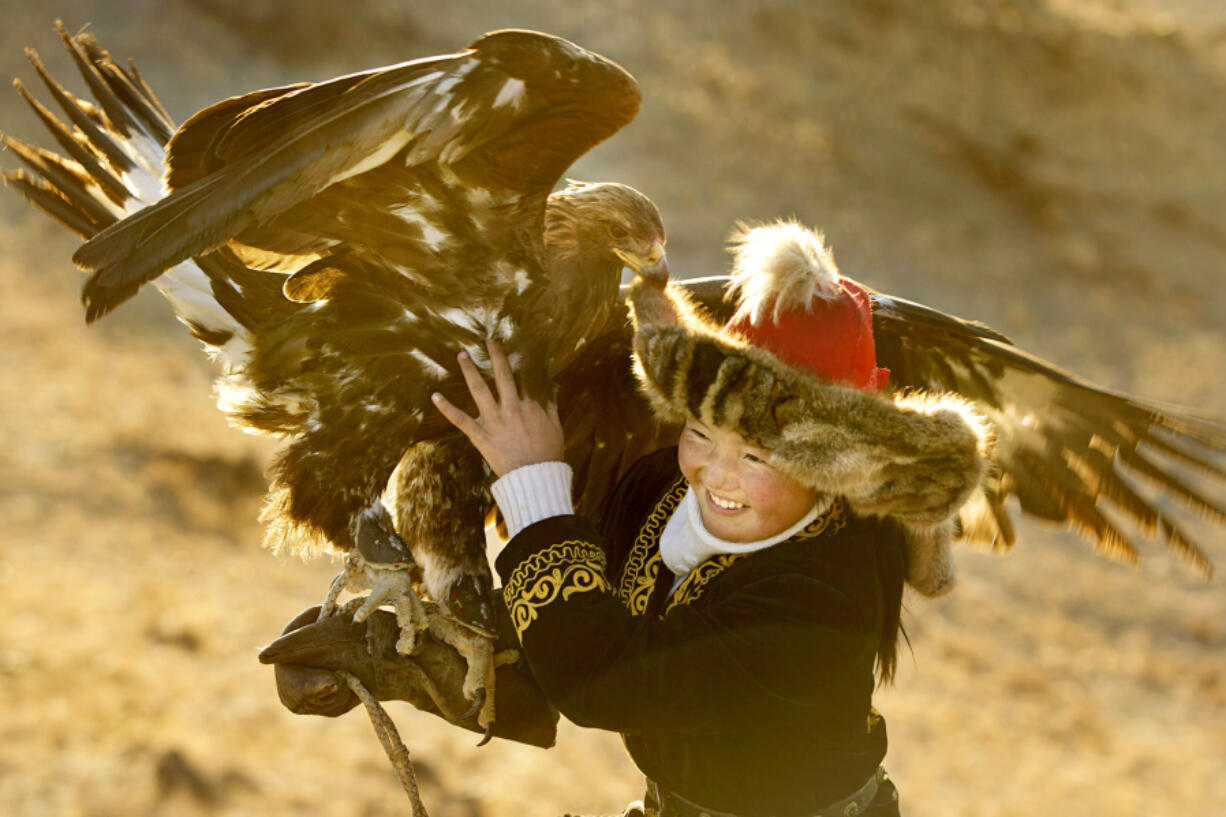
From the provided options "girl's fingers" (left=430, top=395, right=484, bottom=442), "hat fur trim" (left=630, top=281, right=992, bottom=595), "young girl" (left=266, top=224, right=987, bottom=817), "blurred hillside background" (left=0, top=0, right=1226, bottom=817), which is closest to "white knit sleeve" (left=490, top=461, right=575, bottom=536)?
"young girl" (left=266, top=224, right=987, bottom=817)

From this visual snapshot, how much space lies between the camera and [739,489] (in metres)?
1.60

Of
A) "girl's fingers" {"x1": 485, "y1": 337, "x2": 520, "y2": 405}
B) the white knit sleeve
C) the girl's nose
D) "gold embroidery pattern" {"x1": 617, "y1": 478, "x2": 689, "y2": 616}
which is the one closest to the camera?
the girl's nose

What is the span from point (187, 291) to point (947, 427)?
156 centimetres

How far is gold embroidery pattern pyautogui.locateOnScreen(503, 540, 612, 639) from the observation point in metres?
1.56

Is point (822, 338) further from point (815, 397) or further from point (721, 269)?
point (721, 269)

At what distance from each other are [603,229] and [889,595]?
3.05 feet

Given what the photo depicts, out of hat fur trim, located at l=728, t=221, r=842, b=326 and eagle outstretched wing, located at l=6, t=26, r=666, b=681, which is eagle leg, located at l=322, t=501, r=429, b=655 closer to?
eagle outstretched wing, located at l=6, t=26, r=666, b=681

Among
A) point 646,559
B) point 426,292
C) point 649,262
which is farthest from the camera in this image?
point 649,262

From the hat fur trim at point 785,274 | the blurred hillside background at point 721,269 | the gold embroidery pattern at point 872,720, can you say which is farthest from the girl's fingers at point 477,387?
the blurred hillside background at point 721,269

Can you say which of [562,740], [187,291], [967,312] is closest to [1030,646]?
[562,740]

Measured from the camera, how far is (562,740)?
5758 mm

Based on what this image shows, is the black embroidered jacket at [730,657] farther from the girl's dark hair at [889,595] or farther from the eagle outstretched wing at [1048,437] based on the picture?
the eagle outstretched wing at [1048,437]

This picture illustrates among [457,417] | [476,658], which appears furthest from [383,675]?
[457,417]

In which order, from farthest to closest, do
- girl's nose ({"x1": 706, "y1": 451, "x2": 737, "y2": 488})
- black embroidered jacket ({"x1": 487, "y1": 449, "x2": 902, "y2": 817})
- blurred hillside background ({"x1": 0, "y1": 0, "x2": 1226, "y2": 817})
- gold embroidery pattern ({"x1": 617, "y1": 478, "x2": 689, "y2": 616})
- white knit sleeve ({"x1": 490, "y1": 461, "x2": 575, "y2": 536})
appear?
blurred hillside background ({"x1": 0, "y1": 0, "x2": 1226, "y2": 817}) < gold embroidery pattern ({"x1": 617, "y1": 478, "x2": 689, "y2": 616}) < white knit sleeve ({"x1": 490, "y1": 461, "x2": 575, "y2": 536}) < girl's nose ({"x1": 706, "y1": 451, "x2": 737, "y2": 488}) < black embroidered jacket ({"x1": 487, "y1": 449, "x2": 902, "y2": 817})
